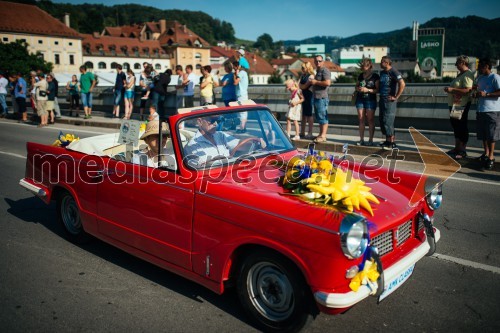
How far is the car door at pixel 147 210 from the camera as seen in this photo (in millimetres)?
3814

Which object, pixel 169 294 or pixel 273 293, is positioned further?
pixel 169 294

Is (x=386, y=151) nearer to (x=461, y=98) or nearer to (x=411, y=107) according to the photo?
(x=461, y=98)

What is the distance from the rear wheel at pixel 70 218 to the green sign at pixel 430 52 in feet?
516

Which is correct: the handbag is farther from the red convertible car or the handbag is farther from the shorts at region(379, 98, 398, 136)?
the red convertible car

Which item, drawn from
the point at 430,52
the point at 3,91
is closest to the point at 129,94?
the point at 3,91

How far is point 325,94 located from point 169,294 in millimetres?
8003

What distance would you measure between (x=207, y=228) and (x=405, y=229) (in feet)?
5.41

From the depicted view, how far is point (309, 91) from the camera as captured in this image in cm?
1158

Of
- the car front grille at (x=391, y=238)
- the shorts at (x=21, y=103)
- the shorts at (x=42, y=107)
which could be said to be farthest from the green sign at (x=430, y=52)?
the car front grille at (x=391, y=238)

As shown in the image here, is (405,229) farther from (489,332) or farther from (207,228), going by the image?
(207,228)

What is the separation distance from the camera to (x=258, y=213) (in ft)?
10.7

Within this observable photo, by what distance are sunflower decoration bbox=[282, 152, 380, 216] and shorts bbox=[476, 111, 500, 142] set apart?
5776mm

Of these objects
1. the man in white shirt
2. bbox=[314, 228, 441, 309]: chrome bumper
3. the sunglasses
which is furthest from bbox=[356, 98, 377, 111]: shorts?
the man in white shirt

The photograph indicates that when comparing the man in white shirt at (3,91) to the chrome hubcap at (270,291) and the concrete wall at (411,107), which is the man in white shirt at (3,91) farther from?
the chrome hubcap at (270,291)
